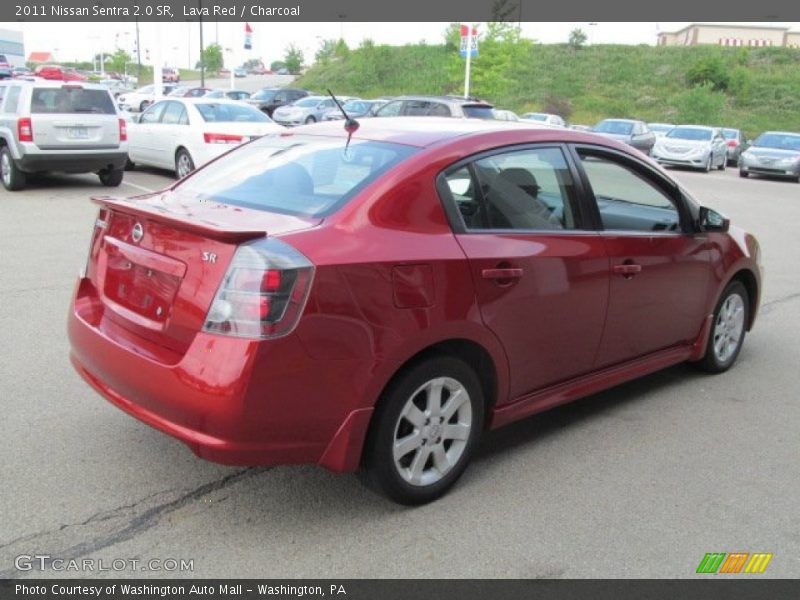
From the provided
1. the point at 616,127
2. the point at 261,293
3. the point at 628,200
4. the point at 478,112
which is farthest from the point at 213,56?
the point at 261,293

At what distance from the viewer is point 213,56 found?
360 ft

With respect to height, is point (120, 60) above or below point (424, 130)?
above

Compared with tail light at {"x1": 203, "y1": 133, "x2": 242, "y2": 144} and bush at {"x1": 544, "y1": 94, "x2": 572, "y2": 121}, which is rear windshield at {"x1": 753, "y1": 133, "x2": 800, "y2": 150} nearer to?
tail light at {"x1": 203, "y1": 133, "x2": 242, "y2": 144}

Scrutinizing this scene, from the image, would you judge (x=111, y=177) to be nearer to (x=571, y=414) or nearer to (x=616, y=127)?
(x=571, y=414)

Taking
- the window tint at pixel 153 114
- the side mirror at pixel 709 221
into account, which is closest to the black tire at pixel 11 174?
the window tint at pixel 153 114

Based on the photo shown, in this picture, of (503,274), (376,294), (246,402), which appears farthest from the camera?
(503,274)

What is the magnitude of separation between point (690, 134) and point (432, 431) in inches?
1043

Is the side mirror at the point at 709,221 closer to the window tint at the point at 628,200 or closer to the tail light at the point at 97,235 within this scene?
the window tint at the point at 628,200

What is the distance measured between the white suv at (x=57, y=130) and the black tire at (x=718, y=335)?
10.8m

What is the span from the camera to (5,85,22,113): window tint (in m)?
13.1

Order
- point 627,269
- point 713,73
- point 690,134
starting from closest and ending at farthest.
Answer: point 627,269
point 690,134
point 713,73

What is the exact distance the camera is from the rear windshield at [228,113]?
14.5 meters

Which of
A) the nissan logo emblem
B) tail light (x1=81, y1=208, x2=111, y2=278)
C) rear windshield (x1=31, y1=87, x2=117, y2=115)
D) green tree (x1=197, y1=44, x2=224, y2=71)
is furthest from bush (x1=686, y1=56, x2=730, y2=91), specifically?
green tree (x1=197, y1=44, x2=224, y2=71)

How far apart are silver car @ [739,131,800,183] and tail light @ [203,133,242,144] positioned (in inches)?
704
